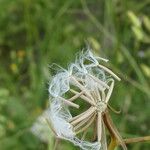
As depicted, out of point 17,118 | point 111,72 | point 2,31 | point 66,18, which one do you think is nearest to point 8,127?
point 17,118

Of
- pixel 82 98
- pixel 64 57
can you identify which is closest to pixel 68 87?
pixel 82 98

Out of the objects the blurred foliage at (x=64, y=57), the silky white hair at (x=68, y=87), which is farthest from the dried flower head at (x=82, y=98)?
the blurred foliage at (x=64, y=57)

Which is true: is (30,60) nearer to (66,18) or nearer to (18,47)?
(66,18)

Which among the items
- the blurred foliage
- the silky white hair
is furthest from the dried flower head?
the blurred foliage

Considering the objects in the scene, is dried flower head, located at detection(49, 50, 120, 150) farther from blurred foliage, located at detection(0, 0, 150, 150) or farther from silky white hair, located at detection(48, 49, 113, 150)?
blurred foliage, located at detection(0, 0, 150, 150)

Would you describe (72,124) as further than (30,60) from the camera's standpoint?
No

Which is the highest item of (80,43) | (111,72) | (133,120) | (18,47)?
(18,47)

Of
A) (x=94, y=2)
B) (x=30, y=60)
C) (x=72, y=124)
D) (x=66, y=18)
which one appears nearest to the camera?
(x=72, y=124)
